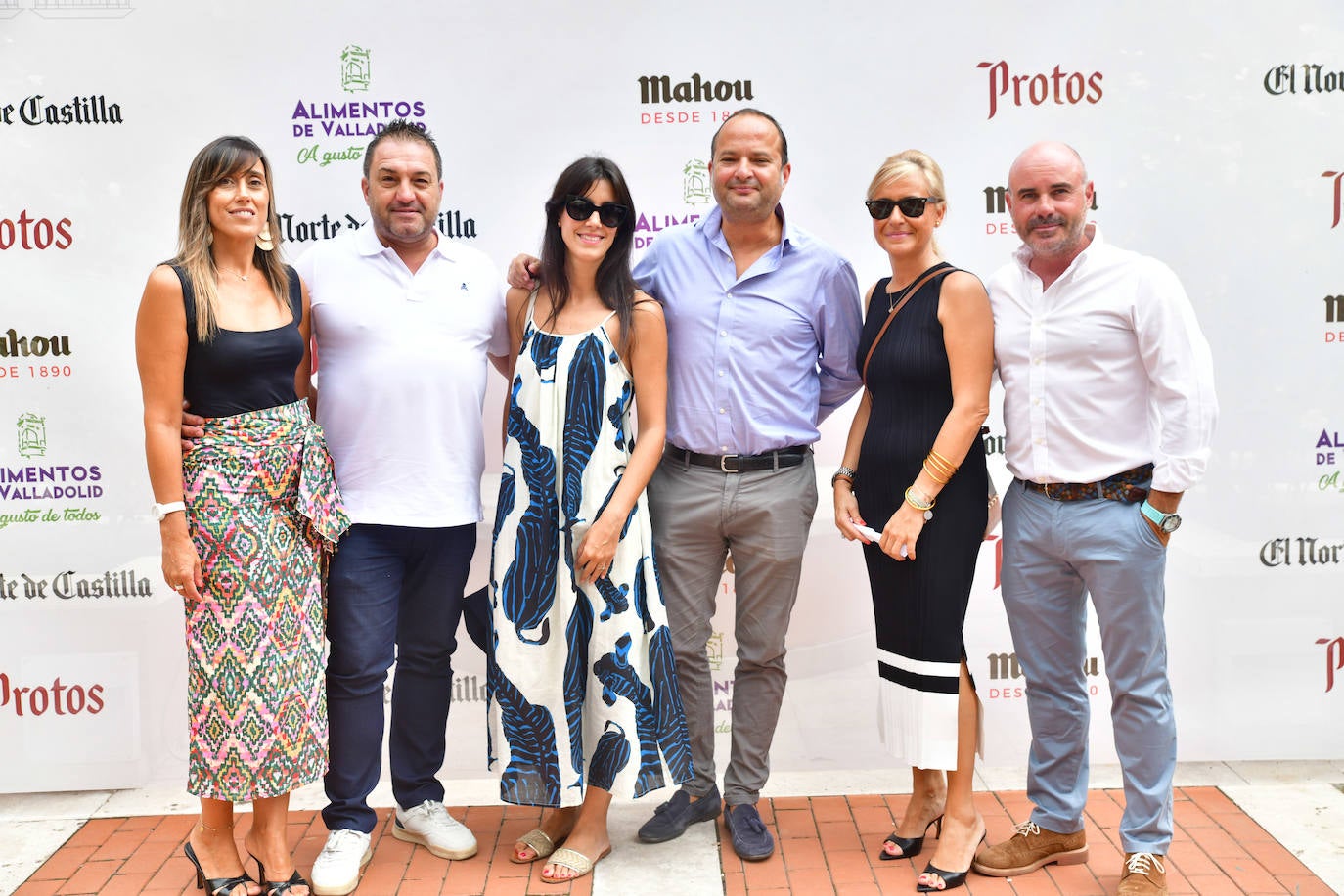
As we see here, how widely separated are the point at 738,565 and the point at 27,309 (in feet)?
8.32

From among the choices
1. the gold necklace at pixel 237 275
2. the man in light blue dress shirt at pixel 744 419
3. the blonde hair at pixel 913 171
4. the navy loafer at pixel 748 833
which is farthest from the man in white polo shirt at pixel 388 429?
the blonde hair at pixel 913 171

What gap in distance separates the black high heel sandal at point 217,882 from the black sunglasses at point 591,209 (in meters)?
2.01

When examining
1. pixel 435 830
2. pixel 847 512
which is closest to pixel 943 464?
pixel 847 512

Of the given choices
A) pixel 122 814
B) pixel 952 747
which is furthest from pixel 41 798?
pixel 952 747

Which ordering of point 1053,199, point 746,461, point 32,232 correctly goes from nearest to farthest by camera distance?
point 1053,199 → point 746,461 → point 32,232

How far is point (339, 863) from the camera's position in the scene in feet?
10.3

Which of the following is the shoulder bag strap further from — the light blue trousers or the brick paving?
the brick paving

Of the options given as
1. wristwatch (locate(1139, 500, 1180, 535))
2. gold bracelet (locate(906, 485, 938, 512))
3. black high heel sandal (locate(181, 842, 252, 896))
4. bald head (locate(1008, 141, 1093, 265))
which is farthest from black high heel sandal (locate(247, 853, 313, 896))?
bald head (locate(1008, 141, 1093, 265))

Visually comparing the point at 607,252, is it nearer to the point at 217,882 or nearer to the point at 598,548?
the point at 598,548

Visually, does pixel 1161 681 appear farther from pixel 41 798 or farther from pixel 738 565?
pixel 41 798

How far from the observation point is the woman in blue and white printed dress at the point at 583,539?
3070 millimetres

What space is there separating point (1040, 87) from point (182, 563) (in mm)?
3059

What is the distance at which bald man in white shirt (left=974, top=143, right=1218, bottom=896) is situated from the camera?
2.87 metres

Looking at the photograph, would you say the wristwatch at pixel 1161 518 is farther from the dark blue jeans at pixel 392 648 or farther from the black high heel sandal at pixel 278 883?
the black high heel sandal at pixel 278 883
